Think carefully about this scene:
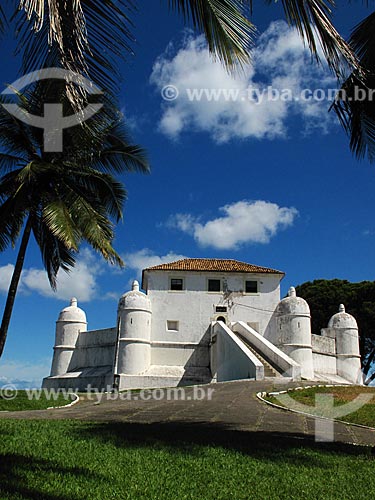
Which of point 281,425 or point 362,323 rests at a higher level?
point 362,323

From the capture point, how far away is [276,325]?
28422mm

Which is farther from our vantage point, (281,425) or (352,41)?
(281,425)

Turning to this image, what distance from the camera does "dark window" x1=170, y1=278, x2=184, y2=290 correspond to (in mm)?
30266

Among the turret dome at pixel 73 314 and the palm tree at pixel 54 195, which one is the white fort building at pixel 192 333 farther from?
the palm tree at pixel 54 195

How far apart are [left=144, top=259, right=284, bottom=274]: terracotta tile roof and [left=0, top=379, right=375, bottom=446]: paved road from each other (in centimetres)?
1642

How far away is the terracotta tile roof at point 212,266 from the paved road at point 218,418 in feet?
53.9

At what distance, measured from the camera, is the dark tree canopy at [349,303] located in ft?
131

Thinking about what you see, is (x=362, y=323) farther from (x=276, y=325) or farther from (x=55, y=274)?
(x=55, y=274)

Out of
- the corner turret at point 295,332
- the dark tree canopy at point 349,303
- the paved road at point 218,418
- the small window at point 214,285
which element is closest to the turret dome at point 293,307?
the corner turret at point 295,332

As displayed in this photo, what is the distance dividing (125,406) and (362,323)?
105 feet

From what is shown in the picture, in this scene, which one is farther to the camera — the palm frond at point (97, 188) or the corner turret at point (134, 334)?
the corner turret at point (134, 334)

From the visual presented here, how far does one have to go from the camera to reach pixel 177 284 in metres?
30.3

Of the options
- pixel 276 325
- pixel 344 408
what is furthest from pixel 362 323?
pixel 344 408

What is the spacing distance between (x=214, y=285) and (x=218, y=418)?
20444 mm
